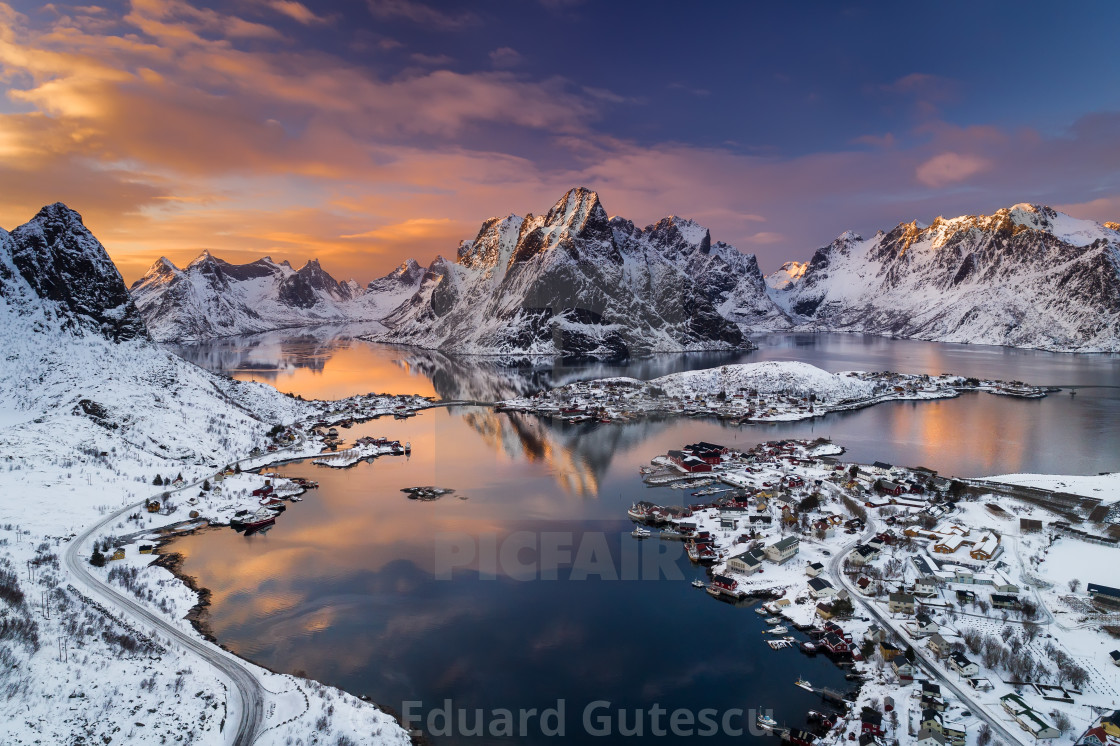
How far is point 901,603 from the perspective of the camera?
25625 mm

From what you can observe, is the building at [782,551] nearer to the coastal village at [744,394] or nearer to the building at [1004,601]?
the building at [1004,601]

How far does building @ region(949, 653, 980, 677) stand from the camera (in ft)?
69.7

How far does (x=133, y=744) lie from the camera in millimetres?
16656

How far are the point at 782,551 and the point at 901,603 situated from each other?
20.5ft

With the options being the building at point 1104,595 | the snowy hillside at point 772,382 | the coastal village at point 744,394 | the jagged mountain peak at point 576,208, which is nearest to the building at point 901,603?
the building at point 1104,595

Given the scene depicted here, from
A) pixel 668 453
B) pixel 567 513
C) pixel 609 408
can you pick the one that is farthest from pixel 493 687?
pixel 609 408

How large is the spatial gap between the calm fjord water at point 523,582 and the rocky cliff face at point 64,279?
24892mm

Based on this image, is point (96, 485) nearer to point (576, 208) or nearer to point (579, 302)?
point (579, 302)

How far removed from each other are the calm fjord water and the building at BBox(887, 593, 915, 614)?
466 centimetres

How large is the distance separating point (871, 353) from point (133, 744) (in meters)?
169

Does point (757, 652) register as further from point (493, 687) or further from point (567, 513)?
point (567, 513)

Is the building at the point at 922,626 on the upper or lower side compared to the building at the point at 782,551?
lower

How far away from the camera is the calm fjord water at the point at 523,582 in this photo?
22500mm

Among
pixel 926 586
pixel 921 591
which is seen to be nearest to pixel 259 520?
pixel 921 591
